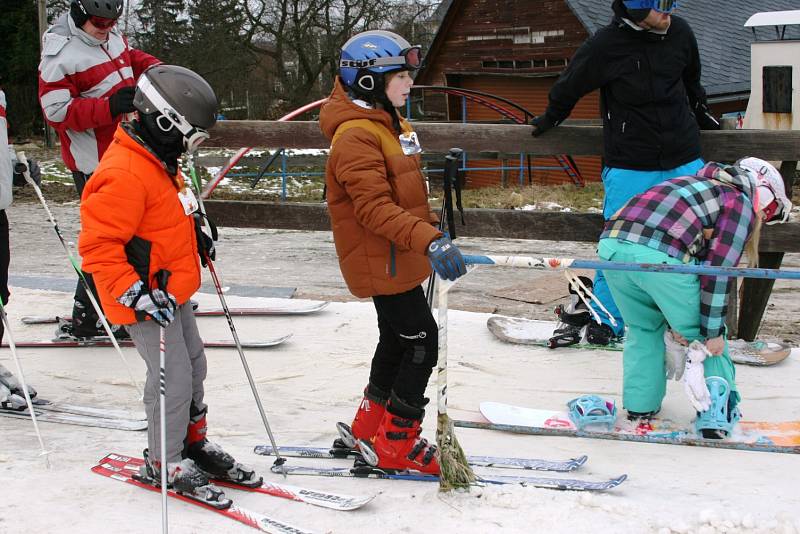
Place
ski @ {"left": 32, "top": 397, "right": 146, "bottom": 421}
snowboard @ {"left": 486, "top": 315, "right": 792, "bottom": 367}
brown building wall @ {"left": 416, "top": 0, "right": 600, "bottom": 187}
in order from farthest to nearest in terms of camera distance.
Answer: brown building wall @ {"left": 416, "top": 0, "right": 600, "bottom": 187}
snowboard @ {"left": 486, "top": 315, "right": 792, "bottom": 367}
ski @ {"left": 32, "top": 397, "right": 146, "bottom": 421}

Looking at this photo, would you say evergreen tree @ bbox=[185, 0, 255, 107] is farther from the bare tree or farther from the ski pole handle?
the ski pole handle

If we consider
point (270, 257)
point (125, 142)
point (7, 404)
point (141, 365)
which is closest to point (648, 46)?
point (125, 142)

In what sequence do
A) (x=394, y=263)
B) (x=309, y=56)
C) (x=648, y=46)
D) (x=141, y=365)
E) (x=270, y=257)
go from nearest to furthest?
(x=394, y=263)
(x=648, y=46)
(x=141, y=365)
(x=270, y=257)
(x=309, y=56)

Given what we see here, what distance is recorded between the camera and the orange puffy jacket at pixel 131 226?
3135 mm

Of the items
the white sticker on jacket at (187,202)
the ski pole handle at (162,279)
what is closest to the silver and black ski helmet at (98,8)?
the white sticker on jacket at (187,202)

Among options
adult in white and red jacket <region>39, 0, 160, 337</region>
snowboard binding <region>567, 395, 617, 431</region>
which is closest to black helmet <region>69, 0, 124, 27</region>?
adult in white and red jacket <region>39, 0, 160, 337</region>

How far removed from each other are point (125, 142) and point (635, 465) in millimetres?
2415

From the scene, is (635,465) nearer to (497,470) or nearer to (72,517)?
(497,470)

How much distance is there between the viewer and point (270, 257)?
10.9 metres

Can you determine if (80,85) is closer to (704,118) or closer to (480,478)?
(480,478)

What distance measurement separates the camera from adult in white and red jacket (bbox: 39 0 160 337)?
16.5ft

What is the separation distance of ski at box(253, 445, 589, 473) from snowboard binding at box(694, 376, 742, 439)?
23.6 inches

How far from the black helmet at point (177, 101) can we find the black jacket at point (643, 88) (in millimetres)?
2387

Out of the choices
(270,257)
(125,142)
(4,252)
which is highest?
(125,142)
